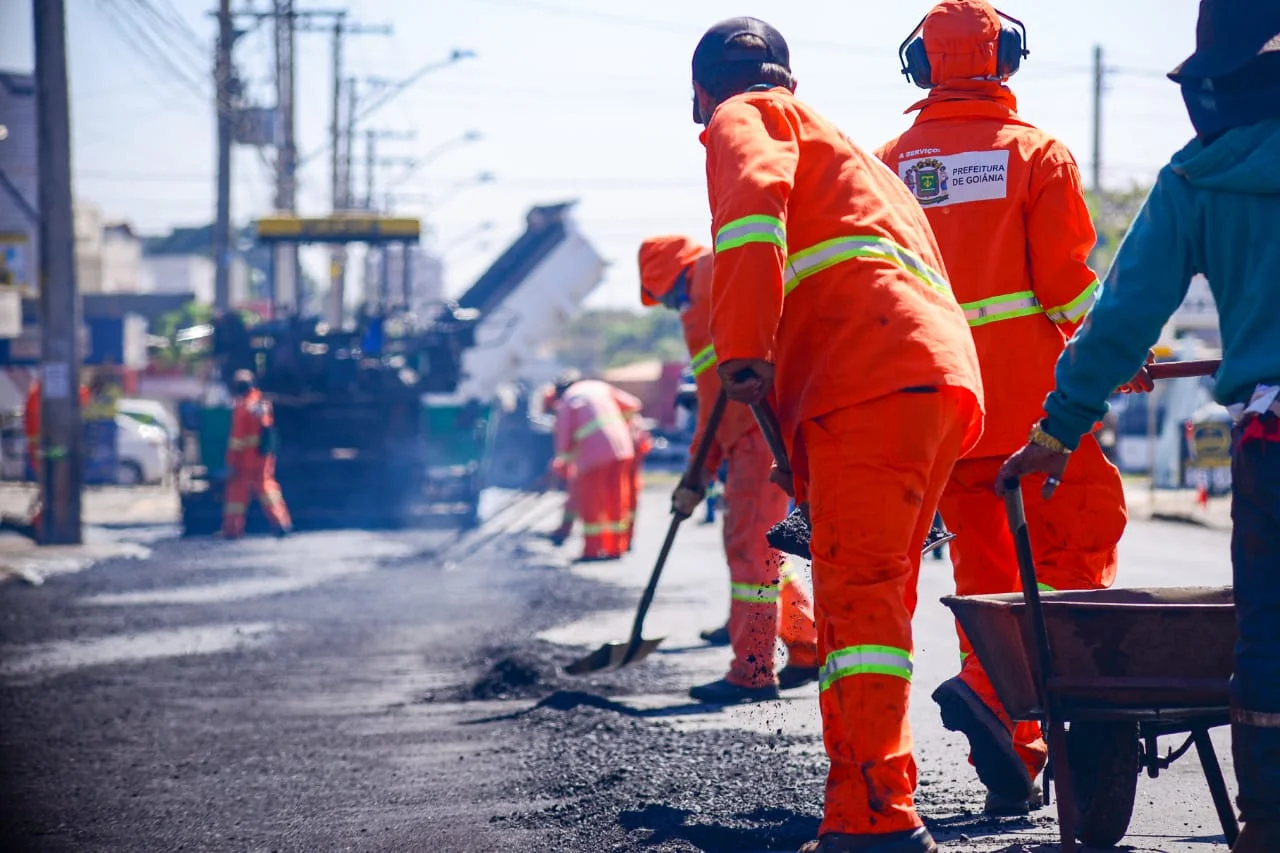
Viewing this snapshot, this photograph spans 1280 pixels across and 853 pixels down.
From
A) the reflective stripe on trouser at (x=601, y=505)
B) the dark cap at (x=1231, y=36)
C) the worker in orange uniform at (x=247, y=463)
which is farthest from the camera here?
the worker in orange uniform at (x=247, y=463)

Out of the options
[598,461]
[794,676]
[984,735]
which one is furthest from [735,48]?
[598,461]

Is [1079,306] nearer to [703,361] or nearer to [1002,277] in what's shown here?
[1002,277]

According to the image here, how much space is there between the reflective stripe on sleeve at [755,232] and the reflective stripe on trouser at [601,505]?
9.83 meters

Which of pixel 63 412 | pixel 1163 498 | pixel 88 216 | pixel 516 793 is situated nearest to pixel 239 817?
pixel 516 793

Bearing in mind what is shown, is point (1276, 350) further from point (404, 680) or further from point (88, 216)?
point (88, 216)

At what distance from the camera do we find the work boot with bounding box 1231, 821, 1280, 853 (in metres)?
2.85

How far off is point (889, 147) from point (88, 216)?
2891 inches

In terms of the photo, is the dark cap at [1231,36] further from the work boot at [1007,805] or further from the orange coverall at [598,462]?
the orange coverall at [598,462]

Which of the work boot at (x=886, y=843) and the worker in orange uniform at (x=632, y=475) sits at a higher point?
the work boot at (x=886, y=843)

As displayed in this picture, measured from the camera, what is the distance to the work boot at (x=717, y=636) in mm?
8132

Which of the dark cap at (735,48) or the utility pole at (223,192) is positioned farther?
the utility pole at (223,192)

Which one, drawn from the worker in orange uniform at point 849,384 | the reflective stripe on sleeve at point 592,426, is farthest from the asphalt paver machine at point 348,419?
the worker in orange uniform at point 849,384

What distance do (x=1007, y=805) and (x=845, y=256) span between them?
4.91 feet

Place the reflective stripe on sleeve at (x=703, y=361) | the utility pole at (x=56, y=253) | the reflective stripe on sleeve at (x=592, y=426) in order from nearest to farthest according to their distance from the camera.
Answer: the reflective stripe on sleeve at (x=703, y=361)
the reflective stripe on sleeve at (x=592, y=426)
the utility pole at (x=56, y=253)
